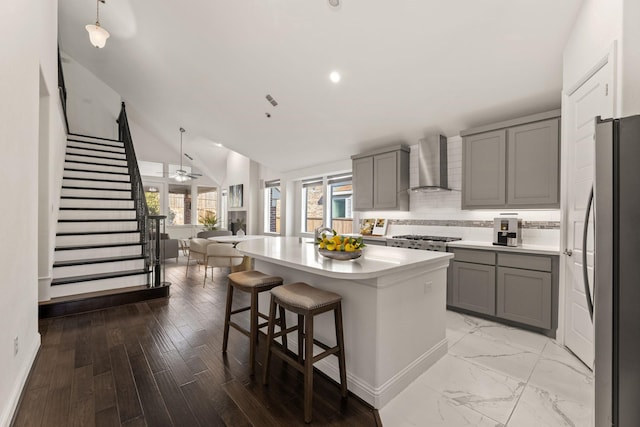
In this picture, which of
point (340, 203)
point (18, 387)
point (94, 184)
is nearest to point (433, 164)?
point (340, 203)

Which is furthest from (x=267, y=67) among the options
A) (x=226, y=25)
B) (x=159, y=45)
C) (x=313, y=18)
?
(x=159, y=45)

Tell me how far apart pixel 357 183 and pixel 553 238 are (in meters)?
2.77

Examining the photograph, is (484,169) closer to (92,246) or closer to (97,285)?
(97,285)

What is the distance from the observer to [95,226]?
4.48m

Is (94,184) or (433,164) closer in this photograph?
(433,164)

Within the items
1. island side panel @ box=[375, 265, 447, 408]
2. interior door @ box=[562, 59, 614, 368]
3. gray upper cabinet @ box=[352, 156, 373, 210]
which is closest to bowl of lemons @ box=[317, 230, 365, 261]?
island side panel @ box=[375, 265, 447, 408]

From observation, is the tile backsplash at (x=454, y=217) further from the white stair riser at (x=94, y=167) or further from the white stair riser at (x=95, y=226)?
the white stair riser at (x=94, y=167)

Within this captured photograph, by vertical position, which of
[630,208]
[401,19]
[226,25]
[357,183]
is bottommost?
[630,208]

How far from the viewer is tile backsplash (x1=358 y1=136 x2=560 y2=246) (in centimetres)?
325

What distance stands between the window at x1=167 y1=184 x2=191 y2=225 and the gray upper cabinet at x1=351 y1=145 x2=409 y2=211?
22.6 feet

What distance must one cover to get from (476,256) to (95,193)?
6.10 m

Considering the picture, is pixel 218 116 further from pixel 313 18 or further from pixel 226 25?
pixel 313 18

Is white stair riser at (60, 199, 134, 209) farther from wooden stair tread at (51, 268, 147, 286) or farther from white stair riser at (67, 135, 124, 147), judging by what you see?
white stair riser at (67, 135, 124, 147)

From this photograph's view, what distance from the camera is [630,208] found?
99 centimetres
